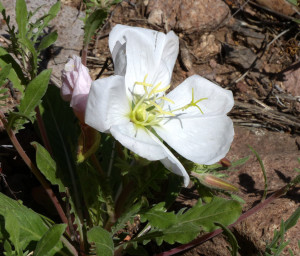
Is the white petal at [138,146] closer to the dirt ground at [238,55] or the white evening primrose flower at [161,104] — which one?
the white evening primrose flower at [161,104]

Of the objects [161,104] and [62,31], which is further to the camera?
[62,31]

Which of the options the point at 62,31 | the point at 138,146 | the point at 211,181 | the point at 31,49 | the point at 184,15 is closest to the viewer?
the point at 138,146

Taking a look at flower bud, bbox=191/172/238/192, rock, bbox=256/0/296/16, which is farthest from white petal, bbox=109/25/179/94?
rock, bbox=256/0/296/16

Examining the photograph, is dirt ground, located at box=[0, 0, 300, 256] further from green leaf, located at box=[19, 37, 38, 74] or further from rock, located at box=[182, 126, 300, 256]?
green leaf, located at box=[19, 37, 38, 74]

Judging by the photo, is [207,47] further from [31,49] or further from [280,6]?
[31,49]

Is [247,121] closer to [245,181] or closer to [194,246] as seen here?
[245,181]

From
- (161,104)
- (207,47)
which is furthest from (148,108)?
(207,47)
